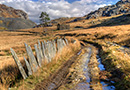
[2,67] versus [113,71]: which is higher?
[2,67]

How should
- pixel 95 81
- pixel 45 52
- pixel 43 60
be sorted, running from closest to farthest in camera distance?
pixel 95 81 < pixel 43 60 < pixel 45 52

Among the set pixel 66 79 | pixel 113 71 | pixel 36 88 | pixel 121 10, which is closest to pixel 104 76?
pixel 113 71

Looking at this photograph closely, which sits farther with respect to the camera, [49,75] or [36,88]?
[49,75]

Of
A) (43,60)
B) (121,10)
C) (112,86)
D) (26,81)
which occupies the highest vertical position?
(121,10)

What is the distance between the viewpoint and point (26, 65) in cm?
514

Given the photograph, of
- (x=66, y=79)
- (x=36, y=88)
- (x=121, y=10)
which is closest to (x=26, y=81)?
(x=36, y=88)

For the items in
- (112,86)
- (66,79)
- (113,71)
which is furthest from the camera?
(113,71)

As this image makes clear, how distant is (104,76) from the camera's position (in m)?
5.46

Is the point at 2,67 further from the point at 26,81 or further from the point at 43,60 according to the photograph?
the point at 43,60

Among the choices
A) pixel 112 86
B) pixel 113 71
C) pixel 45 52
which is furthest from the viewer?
pixel 45 52

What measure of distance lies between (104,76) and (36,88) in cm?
349

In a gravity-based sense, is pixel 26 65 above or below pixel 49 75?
above

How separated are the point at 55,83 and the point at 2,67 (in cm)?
270

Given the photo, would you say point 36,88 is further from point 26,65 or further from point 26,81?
point 26,65
